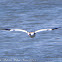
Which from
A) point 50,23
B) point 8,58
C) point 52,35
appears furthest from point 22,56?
point 50,23

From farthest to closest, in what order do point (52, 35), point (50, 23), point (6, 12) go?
point (6, 12) < point (50, 23) < point (52, 35)

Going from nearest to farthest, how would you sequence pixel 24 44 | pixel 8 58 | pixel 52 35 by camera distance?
pixel 8 58 < pixel 24 44 < pixel 52 35

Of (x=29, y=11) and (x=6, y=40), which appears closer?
(x=6, y=40)

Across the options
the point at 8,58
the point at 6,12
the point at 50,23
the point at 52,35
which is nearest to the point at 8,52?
the point at 8,58

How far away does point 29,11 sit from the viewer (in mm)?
47500

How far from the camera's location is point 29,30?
127ft

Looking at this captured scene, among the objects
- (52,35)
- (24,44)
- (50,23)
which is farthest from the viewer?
A: (50,23)

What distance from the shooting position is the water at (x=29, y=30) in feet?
105

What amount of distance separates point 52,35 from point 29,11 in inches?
430

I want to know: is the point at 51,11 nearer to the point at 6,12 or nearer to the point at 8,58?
the point at 6,12

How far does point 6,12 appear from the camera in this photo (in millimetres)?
47469

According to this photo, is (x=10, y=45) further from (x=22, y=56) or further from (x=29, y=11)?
(x=29, y=11)

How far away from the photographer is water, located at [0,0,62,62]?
105ft

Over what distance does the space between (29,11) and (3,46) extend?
13.9 m
